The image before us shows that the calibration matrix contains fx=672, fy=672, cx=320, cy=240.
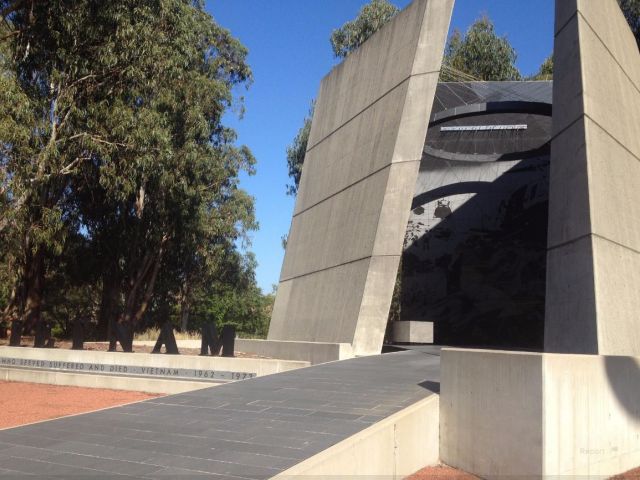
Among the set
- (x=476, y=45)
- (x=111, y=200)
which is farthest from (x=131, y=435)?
(x=476, y=45)

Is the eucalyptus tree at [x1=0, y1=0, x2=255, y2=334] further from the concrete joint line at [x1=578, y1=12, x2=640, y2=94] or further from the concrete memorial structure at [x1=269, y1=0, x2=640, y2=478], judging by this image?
the concrete joint line at [x1=578, y1=12, x2=640, y2=94]

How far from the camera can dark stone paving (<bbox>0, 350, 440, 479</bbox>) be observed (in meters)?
4.86

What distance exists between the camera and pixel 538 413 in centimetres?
554

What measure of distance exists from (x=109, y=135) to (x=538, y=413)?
16684 millimetres

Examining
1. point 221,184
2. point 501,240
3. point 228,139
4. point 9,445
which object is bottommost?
point 9,445

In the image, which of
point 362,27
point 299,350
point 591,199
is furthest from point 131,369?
point 362,27

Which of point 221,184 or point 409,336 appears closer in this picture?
point 409,336

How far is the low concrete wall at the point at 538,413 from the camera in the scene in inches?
220

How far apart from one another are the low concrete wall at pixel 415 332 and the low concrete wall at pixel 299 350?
4694mm

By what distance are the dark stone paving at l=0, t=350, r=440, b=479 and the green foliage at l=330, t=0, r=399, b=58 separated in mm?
29932

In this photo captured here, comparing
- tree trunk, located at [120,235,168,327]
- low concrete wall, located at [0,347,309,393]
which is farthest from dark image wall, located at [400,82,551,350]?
tree trunk, located at [120,235,168,327]

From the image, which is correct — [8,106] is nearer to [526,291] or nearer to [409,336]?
[409,336]

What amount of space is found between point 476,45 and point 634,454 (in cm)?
3486

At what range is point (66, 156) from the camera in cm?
1959
